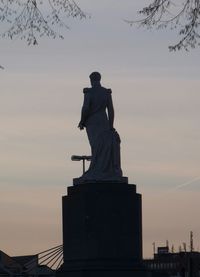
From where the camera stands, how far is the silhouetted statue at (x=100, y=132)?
99.2 feet

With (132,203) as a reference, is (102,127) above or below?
above

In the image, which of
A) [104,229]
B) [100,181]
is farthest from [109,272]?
[100,181]

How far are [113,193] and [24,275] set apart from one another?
23.3 ft

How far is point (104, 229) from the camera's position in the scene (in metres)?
29.5

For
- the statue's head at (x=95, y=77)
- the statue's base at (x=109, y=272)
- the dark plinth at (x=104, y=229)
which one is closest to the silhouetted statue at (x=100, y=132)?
the statue's head at (x=95, y=77)

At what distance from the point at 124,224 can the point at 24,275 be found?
22.3 ft

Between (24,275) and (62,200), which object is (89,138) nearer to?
(62,200)

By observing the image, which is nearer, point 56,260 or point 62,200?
point 62,200

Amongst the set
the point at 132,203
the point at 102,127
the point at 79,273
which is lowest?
the point at 79,273

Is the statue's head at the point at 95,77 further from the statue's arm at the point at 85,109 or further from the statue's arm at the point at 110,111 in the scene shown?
the statue's arm at the point at 110,111

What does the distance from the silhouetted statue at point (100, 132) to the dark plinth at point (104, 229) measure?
1.73 ft

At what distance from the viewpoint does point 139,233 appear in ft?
98.5

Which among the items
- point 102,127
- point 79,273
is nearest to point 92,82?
point 102,127

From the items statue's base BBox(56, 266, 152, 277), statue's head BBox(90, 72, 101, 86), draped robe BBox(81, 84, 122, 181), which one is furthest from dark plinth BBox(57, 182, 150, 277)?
Result: statue's head BBox(90, 72, 101, 86)
